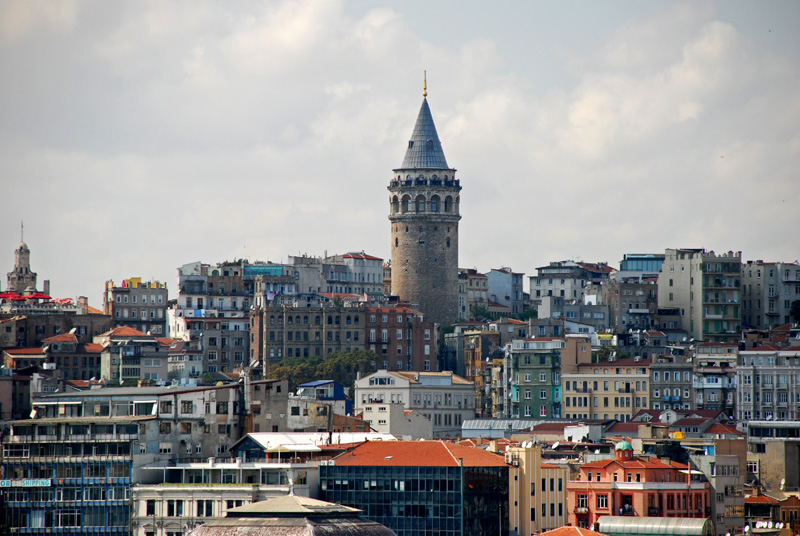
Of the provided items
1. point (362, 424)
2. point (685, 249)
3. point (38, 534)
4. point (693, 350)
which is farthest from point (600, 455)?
point (685, 249)

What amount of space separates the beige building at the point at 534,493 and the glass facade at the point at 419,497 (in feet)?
9.49

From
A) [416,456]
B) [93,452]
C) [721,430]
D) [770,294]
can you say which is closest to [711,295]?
[770,294]

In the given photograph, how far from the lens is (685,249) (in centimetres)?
15975

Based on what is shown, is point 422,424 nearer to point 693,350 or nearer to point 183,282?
point 693,350

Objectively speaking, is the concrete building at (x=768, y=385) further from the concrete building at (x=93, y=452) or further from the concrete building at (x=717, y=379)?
the concrete building at (x=93, y=452)

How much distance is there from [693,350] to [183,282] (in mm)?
46556

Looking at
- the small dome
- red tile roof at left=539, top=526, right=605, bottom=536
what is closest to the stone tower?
the small dome

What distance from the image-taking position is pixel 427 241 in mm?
168000

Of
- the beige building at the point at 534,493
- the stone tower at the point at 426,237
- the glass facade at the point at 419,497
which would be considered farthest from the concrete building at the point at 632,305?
the glass facade at the point at 419,497

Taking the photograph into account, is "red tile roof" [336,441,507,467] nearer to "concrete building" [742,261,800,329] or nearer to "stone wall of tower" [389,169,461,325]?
"concrete building" [742,261,800,329]

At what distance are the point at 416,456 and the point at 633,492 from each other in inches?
394

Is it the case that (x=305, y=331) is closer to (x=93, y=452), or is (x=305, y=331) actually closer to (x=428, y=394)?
(x=428, y=394)

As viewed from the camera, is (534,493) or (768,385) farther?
(768,385)

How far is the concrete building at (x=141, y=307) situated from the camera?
168m
